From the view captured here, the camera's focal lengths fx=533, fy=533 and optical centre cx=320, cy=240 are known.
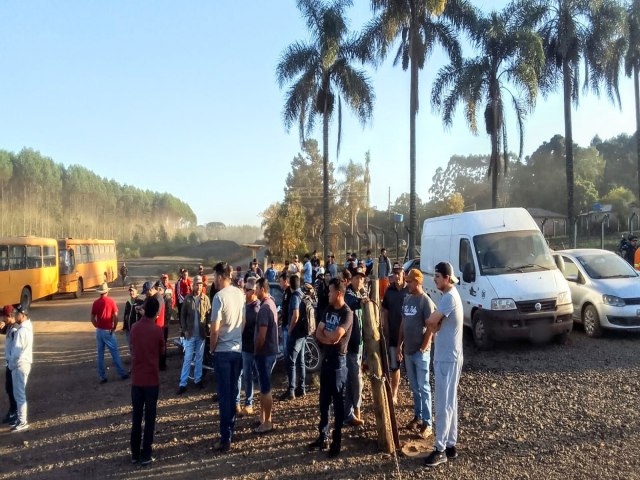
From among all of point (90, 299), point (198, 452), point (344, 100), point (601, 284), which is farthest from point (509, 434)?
point (90, 299)

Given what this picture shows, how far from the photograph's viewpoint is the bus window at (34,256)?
779 inches

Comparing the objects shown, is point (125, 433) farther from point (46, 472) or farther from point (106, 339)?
point (106, 339)

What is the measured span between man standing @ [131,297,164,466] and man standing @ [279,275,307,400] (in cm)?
235

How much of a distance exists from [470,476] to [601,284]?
23.4ft

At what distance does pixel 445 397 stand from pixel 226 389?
237 centimetres

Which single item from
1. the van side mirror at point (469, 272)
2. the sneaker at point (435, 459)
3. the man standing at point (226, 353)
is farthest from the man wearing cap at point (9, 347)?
the van side mirror at point (469, 272)

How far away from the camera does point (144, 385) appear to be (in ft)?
18.8

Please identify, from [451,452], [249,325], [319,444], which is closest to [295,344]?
[249,325]

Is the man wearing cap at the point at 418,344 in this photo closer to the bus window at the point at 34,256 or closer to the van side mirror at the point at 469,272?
the van side mirror at the point at 469,272

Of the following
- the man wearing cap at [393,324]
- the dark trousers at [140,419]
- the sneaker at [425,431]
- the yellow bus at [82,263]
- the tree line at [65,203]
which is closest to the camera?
the dark trousers at [140,419]

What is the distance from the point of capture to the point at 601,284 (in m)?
10.6

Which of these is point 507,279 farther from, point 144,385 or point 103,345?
point 103,345

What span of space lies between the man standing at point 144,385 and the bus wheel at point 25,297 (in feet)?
51.7

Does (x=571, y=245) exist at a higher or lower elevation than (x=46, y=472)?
higher
